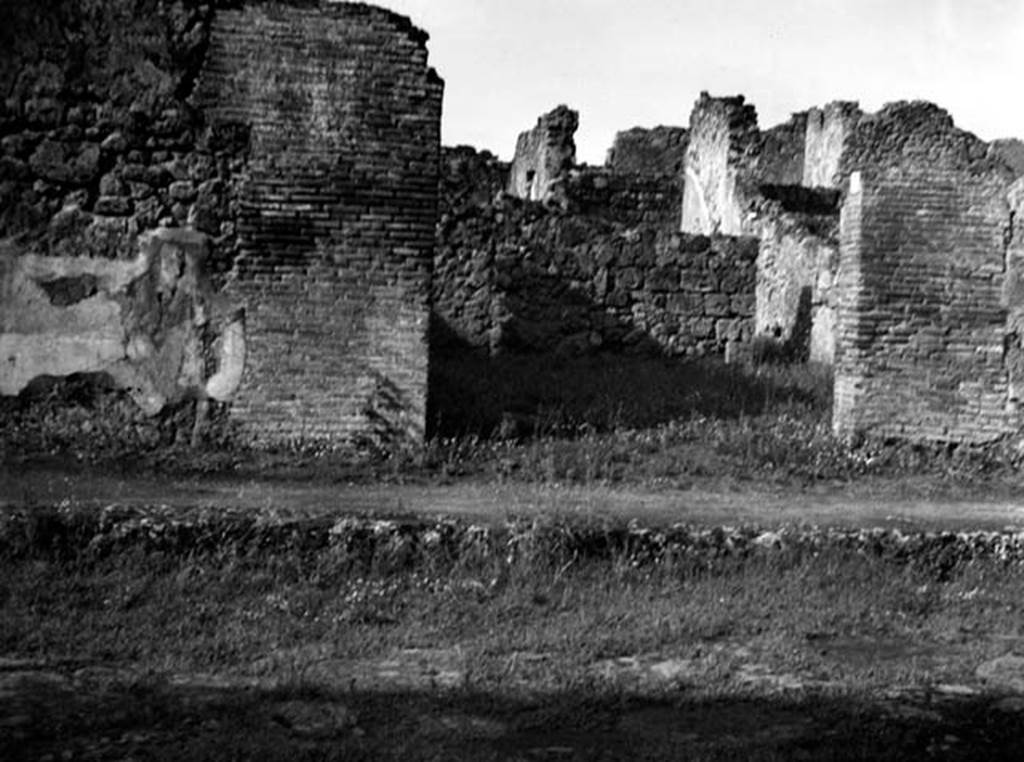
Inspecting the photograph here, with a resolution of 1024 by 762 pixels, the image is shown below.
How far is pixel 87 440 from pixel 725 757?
18.7 ft

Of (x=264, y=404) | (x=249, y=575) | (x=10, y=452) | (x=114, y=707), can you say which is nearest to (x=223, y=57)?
(x=264, y=404)

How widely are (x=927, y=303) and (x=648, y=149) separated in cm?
1669

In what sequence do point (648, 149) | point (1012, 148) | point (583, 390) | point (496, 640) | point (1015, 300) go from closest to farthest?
point (496, 640) → point (1015, 300) → point (583, 390) → point (648, 149) → point (1012, 148)

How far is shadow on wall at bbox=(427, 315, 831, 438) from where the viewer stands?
31.0 feet

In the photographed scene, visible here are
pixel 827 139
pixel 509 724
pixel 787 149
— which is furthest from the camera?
pixel 787 149

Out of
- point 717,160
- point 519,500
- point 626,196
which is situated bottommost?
point 519,500

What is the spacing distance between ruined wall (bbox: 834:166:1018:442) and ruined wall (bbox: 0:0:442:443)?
3.12 m

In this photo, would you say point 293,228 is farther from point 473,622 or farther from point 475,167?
point 475,167

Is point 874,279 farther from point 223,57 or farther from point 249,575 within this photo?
point 249,575

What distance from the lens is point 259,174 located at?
872 centimetres

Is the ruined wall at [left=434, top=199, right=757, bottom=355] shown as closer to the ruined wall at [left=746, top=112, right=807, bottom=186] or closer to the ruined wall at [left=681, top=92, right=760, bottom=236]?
the ruined wall at [left=681, top=92, right=760, bottom=236]

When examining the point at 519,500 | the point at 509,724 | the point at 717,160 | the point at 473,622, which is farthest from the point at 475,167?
the point at 509,724

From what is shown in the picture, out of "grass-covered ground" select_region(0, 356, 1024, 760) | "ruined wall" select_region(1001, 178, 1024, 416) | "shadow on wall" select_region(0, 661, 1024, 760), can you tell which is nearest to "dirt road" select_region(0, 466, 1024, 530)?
"grass-covered ground" select_region(0, 356, 1024, 760)

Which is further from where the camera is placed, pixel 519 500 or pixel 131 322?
pixel 131 322
